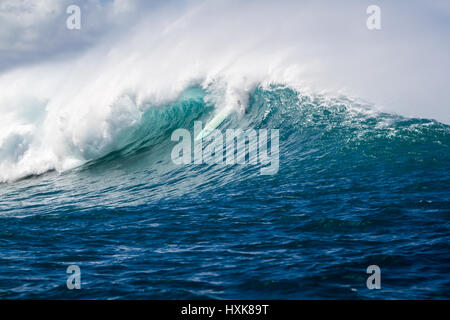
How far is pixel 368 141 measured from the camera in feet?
43.5

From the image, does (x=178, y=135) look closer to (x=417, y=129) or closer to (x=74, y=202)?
(x=74, y=202)

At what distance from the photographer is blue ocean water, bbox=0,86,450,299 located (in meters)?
6.14

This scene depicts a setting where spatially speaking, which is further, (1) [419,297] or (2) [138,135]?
(2) [138,135]

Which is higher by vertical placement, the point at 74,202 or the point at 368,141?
the point at 368,141

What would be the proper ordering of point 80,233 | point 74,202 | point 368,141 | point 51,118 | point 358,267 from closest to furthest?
point 358,267 < point 80,233 < point 74,202 < point 368,141 < point 51,118

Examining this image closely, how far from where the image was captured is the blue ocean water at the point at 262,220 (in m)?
6.14

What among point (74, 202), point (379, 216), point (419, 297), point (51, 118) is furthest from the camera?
point (51, 118)

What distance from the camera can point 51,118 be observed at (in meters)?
20.1

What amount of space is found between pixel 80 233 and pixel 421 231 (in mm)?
6356

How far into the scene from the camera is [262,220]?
28.8ft
